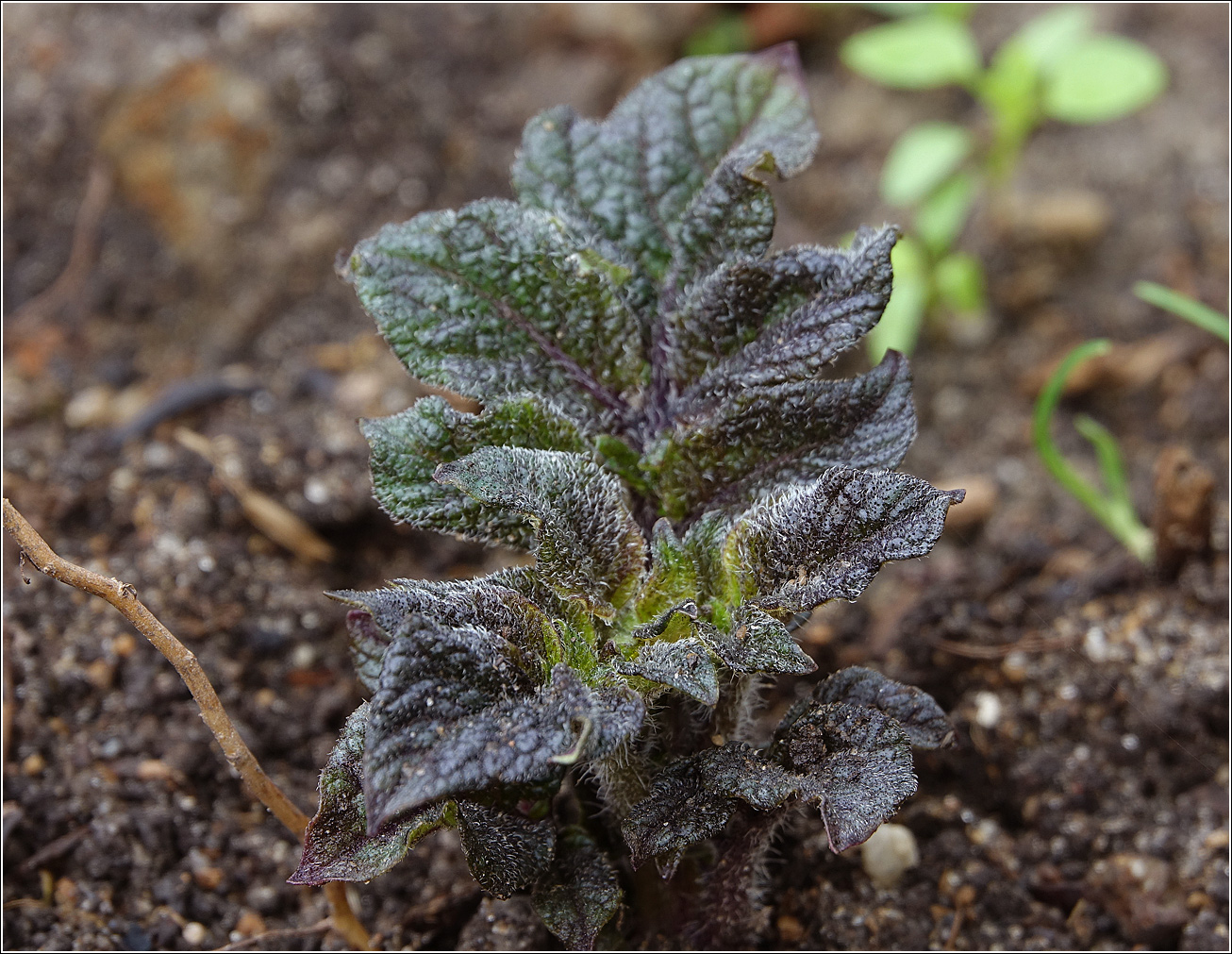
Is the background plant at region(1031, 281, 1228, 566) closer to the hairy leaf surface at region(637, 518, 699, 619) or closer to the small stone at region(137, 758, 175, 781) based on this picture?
the hairy leaf surface at region(637, 518, 699, 619)

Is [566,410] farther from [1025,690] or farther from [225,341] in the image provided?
[225,341]


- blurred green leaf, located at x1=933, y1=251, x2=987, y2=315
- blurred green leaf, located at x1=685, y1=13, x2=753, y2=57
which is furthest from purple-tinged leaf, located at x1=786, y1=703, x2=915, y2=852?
blurred green leaf, located at x1=685, y1=13, x2=753, y2=57

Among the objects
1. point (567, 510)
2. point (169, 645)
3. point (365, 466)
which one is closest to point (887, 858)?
point (567, 510)

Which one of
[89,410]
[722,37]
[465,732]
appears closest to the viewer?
[465,732]

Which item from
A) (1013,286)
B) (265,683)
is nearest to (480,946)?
(265,683)

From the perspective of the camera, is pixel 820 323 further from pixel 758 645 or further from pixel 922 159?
pixel 922 159
